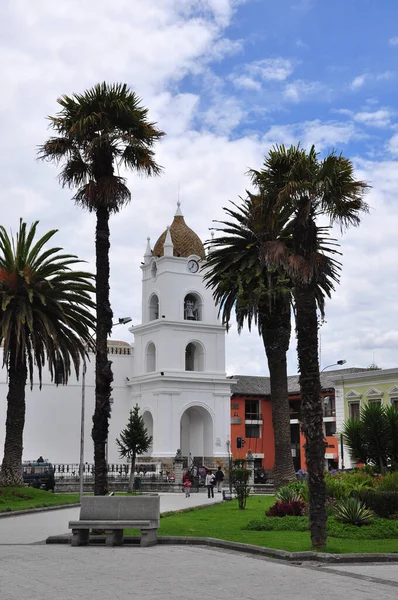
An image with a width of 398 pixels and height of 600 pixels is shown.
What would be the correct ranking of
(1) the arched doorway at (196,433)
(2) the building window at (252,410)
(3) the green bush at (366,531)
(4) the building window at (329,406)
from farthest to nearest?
(2) the building window at (252,410) → (4) the building window at (329,406) → (1) the arched doorway at (196,433) → (3) the green bush at (366,531)

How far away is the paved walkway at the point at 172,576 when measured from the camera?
10203 mm

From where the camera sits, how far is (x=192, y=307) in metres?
56.1

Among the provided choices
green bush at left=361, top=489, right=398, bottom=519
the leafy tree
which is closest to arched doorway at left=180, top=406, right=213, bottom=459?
the leafy tree

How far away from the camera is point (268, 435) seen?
72.4 m

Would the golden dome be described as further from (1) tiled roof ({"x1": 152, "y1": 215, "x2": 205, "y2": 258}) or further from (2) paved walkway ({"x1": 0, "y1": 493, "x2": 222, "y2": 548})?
(2) paved walkway ({"x1": 0, "y1": 493, "x2": 222, "y2": 548})

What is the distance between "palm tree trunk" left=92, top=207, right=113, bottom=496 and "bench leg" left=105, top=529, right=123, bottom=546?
2.41 metres

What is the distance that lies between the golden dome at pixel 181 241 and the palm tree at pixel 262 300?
21.2m

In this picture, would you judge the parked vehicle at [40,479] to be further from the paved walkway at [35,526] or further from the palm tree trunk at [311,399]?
the palm tree trunk at [311,399]

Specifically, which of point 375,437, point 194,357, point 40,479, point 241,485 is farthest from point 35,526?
point 194,357

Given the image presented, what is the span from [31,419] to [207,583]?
43351mm

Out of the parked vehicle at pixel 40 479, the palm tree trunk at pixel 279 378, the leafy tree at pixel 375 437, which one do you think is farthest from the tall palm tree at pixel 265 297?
the parked vehicle at pixel 40 479

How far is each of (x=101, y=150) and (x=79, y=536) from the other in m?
9.99

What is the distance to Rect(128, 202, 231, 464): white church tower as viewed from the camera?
5262cm

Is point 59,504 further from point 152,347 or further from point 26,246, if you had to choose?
point 152,347
